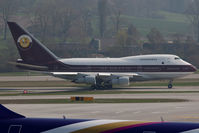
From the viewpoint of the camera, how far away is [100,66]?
229ft

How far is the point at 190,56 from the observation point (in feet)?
412

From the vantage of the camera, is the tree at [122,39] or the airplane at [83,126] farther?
the tree at [122,39]

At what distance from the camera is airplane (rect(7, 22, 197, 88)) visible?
6838 centimetres

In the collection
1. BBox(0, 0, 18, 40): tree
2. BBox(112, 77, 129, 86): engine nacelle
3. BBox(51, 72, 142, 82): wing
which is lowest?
BBox(112, 77, 129, 86): engine nacelle

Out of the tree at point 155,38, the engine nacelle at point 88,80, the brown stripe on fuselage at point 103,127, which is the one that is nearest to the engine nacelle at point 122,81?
the engine nacelle at point 88,80

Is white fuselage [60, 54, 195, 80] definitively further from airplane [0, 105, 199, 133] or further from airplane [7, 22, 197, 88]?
airplane [0, 105, 199, 133]

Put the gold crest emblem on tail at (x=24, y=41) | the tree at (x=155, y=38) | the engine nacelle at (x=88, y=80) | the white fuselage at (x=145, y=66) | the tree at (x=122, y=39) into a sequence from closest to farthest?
the engine nacelle at (x=88, y=80)
the white fuselage at (x=145, y=66)
the gold crest emblem on tail at (x=24, y=41)
the tree at (x=122, y=39)
the tree at (x=155, y=38)

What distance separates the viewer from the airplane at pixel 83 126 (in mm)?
15977

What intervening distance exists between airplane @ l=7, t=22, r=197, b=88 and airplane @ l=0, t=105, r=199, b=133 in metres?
50.1

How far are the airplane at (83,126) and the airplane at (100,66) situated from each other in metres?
50.1

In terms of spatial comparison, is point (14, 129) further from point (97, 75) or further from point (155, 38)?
point (155, 38)

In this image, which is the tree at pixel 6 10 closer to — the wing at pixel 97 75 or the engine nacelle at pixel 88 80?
the wing at pixel 97 75

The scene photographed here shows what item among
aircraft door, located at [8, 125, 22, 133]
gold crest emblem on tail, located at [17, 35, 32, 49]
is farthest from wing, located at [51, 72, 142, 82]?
aircraft door, located at [8, 125, 22, 133]

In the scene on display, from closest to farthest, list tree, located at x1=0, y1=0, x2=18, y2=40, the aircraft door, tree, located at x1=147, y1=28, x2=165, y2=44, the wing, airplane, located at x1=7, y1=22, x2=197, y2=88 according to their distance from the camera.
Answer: the aircraft door, the wing, airplane, located at x1=7, y1=22, x2=197, y2=88, tree, located at x1=147, y1=28, x2=165, y2=44, tree, located at x1=0, y1=0, x2=18, y2=40
